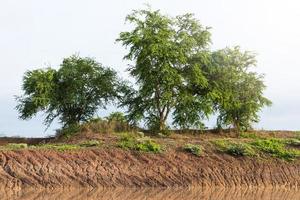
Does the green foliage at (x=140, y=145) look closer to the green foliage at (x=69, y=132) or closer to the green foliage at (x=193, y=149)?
the green foliage at (x=193, y=149)

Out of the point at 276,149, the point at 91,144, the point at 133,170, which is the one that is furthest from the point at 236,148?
the point at 91,144

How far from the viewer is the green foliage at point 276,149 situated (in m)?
38.6

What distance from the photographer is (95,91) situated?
164 ft

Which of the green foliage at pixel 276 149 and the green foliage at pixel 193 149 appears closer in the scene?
the green foliage at pixel 193 149

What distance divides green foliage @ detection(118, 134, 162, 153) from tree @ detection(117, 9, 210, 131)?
25.9ft

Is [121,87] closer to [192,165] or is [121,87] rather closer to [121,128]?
[121,128]

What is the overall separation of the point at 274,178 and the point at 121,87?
57.6ft

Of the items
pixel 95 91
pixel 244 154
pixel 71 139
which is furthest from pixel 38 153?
pixel 95 91

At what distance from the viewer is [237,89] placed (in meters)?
48.3

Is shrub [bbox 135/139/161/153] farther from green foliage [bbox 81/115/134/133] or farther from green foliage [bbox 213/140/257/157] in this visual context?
green foliage [bbox 81/115/134/133]

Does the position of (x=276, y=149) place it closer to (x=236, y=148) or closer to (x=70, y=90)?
(x=236, y=148)

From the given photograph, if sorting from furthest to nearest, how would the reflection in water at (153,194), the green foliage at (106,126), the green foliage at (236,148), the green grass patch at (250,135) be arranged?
the green grass patch at (250,135) < the green foliage at (106,126) < the green foliage at (236,148) < the reflection in water at (153,194)

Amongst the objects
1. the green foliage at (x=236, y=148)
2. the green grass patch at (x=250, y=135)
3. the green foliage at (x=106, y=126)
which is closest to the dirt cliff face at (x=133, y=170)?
the green foliage at (x=236, y=148)

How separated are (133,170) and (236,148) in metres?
7.05
